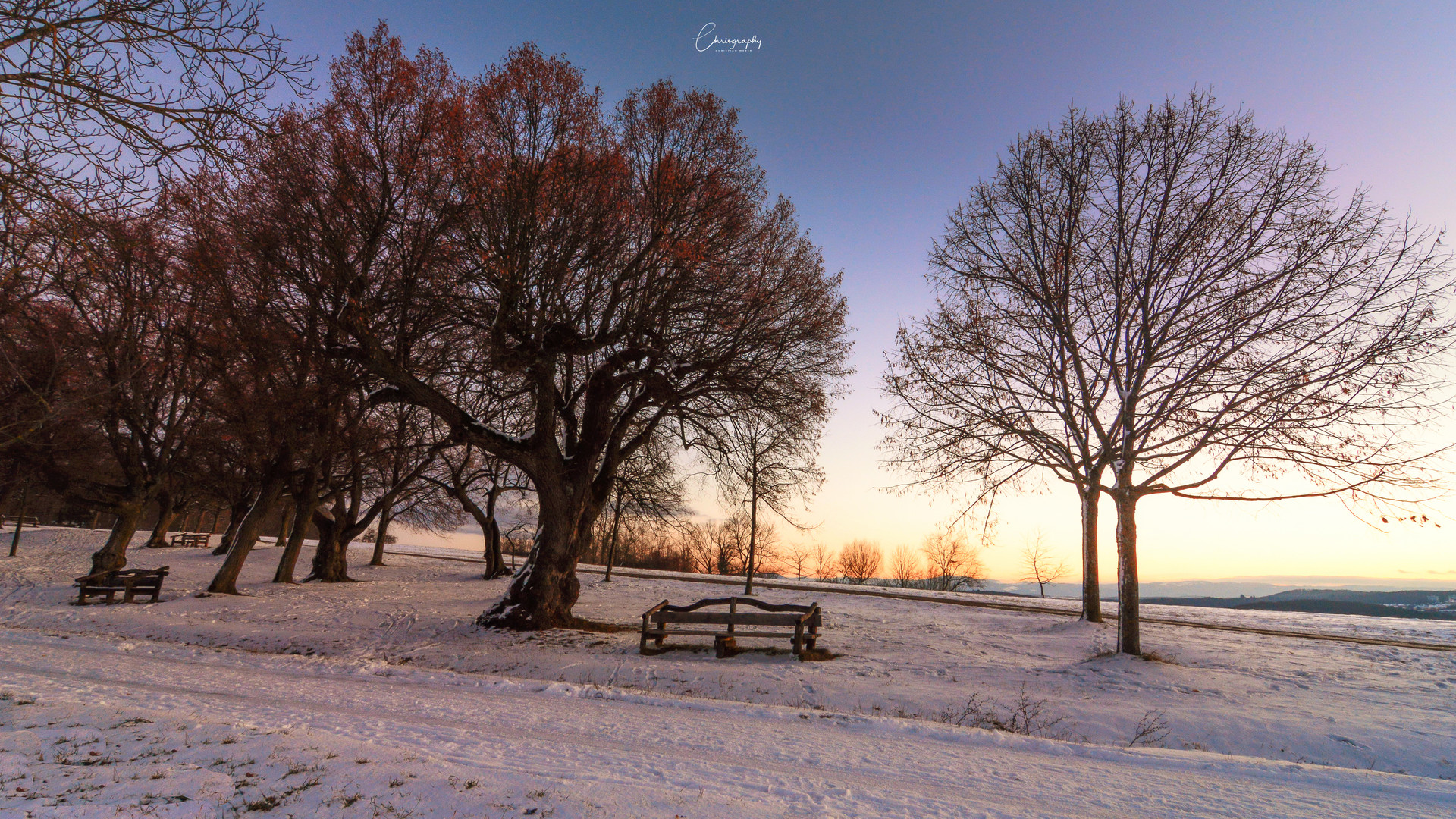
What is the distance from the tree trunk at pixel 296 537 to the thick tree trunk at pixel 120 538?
14.0 feet

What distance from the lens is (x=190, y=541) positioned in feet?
124

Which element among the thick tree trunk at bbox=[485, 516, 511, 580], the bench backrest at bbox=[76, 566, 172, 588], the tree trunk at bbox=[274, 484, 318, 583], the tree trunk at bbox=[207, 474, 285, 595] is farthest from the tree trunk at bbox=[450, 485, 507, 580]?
the bench backrest at bbox=[76, 566, 172, 588]

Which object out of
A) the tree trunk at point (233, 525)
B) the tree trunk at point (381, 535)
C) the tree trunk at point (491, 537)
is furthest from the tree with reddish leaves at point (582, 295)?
the tree trunk at point (233, 525)

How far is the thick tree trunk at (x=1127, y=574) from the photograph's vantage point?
13.6m

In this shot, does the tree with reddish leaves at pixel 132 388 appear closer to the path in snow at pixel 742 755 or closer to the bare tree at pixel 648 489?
the path in snow at pixel 742 755

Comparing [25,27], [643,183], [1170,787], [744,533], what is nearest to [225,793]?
[25,27]

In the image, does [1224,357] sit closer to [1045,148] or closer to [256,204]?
[1045,148]

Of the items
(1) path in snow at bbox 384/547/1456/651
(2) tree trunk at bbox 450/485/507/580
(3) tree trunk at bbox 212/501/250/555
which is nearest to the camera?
(1) path in snow at bbox 384/547/1456/651

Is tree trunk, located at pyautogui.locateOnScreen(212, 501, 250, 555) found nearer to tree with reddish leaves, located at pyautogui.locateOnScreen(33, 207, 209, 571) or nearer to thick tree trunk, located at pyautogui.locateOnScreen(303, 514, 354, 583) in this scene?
tree with reddish leaves, located at pyautogui.locateOnScreen(33, 207, 209, 571)

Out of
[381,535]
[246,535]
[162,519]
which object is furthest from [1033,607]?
[162,519]

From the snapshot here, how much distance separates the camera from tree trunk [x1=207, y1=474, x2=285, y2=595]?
18.8m

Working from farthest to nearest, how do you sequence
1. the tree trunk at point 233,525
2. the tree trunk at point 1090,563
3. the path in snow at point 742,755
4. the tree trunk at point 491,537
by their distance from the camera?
the tree trunk at point 233,525 < the tree trunk at point 491,537 < the tree trunk at point 1090,563 < the path in snow at point 742,755

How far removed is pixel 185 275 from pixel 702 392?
10656 millimetres

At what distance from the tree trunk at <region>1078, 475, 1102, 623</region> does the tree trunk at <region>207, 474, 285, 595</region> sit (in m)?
23.2
